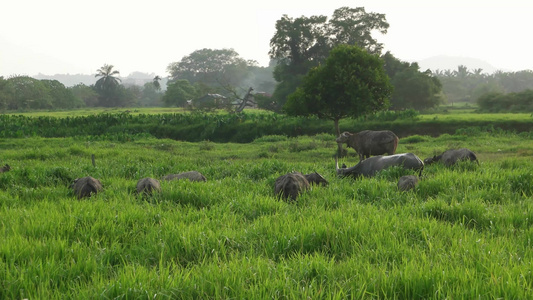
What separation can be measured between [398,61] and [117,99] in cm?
4983

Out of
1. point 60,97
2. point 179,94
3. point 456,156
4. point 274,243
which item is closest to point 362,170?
point 456,156

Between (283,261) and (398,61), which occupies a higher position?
(398,61)

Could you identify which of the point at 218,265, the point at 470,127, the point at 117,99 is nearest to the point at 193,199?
the point at 218,265

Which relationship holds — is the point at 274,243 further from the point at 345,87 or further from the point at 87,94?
the point at 87,94

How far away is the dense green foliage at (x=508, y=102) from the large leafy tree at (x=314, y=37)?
1146cm

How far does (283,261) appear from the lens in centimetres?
361

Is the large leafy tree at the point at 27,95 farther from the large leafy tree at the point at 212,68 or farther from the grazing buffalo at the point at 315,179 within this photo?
the grazing buffalo at the point at 315,179

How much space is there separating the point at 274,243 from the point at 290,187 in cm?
258

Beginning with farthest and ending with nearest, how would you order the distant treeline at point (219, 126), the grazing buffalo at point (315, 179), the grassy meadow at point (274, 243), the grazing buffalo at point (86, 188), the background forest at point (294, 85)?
1. the background forest at point (294, 85)
2. the distant treeline at point (219, 126)
3. the grazing buffalo at point (315, 179)
4. the grazing buffalo at point (86, 188)
5. the grassy meadow at point (274, 243)

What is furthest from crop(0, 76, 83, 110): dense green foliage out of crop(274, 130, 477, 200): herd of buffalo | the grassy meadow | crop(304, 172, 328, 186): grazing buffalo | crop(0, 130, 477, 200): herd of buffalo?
crop(304, 172, 328, 186): grazing buffalo

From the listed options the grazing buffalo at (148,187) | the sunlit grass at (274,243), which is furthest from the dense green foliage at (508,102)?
the grazing buffalo at (148,187)

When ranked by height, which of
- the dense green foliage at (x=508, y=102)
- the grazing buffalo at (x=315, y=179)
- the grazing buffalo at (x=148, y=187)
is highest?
the dense green foliage at (x=508, y=102)

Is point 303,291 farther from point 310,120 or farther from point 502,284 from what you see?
point 310,120

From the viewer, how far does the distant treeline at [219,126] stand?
2248cm
